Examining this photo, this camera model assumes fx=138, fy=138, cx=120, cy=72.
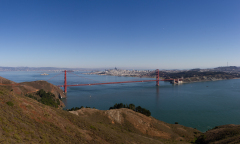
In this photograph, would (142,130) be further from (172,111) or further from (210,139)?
(172,111)

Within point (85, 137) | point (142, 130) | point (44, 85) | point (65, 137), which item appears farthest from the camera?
point (44, 85)

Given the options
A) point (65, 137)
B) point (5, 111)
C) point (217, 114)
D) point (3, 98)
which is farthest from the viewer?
point (217, 114)

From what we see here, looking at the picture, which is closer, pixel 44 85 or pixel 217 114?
pixel 217 114

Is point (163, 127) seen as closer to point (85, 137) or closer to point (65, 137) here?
point (85, 137)

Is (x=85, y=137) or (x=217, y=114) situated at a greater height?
(x=85, y=137)

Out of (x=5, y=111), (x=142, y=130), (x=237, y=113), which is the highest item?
(x=5, y=111)

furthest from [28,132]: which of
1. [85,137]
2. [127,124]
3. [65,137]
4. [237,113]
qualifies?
[237,113]

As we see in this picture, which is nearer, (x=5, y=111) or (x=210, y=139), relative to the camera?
(x=5, y=111)

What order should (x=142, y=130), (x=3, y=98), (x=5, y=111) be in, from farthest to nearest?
1. (x=142, y=130)
2. (x=3, y=98)
3. (x=5, y=111)

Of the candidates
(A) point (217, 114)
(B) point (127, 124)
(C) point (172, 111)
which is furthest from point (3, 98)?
(A) point (217, 114)
